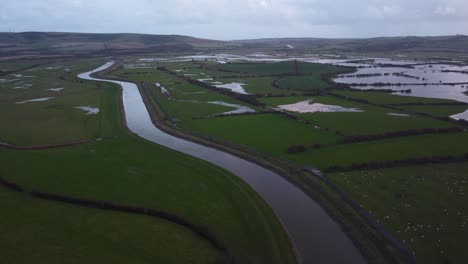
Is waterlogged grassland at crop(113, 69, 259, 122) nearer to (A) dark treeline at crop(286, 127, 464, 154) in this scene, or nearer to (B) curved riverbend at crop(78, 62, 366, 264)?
(B) curved riverbend at crop(78, 62, 366, 264)

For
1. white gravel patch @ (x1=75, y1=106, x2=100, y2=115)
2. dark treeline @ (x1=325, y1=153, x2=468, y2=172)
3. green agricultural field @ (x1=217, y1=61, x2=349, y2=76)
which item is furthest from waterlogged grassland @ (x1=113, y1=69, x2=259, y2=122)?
green agricultural field @ (x1=217, y1=61, x2=349, y2=76)

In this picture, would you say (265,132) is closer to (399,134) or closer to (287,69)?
(399,134)

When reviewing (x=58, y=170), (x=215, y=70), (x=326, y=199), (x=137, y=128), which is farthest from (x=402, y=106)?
(x=215, y=70)

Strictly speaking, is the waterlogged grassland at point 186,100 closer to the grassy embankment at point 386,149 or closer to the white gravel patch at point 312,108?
the grassy embankment at point 386,149

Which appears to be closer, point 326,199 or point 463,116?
point 326,199

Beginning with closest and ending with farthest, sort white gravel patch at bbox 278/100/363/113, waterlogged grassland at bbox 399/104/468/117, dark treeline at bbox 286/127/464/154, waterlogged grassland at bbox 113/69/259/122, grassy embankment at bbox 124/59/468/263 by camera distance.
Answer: grassy embankment at bbox 124/59/468/263 → dark treeline at bbox 286/127/464/154 → waterlogged grassland at bbox 399/104/468/117 → waterlogged grassland at bbox 113/69/259/122 → white gravel patch at bbox 278/100/363/113

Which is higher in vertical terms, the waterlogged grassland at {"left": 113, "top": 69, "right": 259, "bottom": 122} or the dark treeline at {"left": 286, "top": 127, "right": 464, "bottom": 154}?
the waterlogged grassland at {"left": 113, "top": 69, "right": 259, "bottom": 122}

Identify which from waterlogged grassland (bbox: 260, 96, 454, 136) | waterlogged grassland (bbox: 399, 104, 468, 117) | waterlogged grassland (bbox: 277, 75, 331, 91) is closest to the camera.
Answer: waterlogged grassland (bbox: 260, 96, 454, 136)

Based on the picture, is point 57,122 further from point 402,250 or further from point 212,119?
point 402,250
